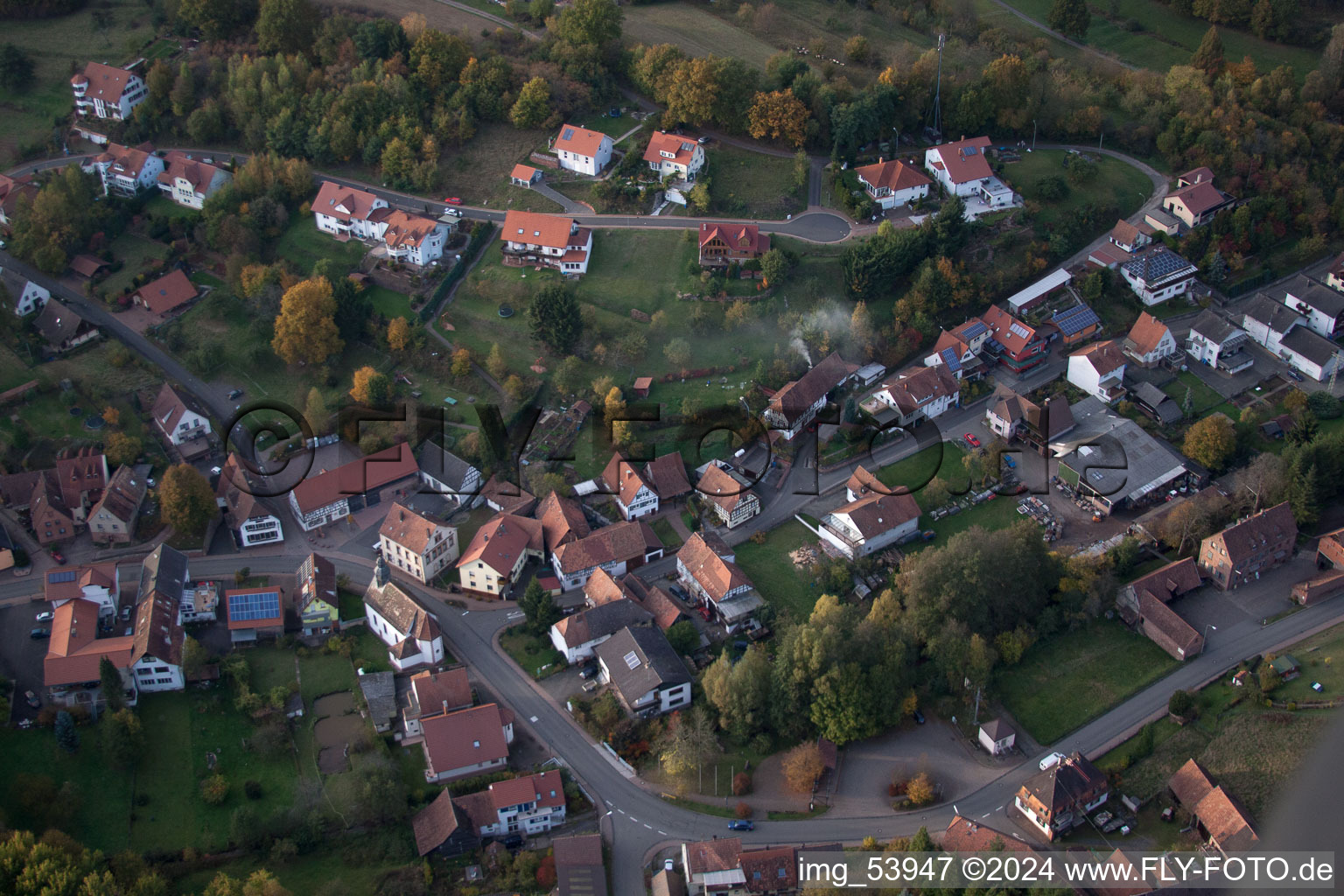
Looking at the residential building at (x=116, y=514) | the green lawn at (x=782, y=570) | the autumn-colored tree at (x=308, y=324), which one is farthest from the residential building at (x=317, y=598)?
the green lawn at (x=782, y=570)

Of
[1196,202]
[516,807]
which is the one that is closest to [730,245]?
[1196,202]

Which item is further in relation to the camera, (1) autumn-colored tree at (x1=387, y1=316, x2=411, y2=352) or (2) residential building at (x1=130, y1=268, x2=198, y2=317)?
(2) residential building at (x1=130, y1=268, x2=198, y2=317)

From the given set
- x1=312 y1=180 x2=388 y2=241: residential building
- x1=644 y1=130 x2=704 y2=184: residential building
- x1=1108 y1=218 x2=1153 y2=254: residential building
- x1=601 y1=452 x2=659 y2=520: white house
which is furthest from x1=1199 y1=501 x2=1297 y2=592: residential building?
x1=312 y1=180 x2=388 y2=241: residential building

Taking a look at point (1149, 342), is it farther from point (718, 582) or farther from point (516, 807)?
point (516, 807)

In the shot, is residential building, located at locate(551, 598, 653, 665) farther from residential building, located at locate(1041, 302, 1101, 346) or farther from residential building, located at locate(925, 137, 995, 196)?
residential building, located at locate(925, 137, 995, 196)

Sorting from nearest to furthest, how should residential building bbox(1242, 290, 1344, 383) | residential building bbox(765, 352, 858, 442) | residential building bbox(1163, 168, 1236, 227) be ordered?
residential building bbox(765, 352, 858, 442) < residential building bbox(1242, 290, 1344, 383) < residential building bbox(1163, 168, 1236, 227)

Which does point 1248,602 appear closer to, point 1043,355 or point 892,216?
point 1043,355

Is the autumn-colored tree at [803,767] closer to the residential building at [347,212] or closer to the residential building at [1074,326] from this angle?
the residential building at [1074,326]
